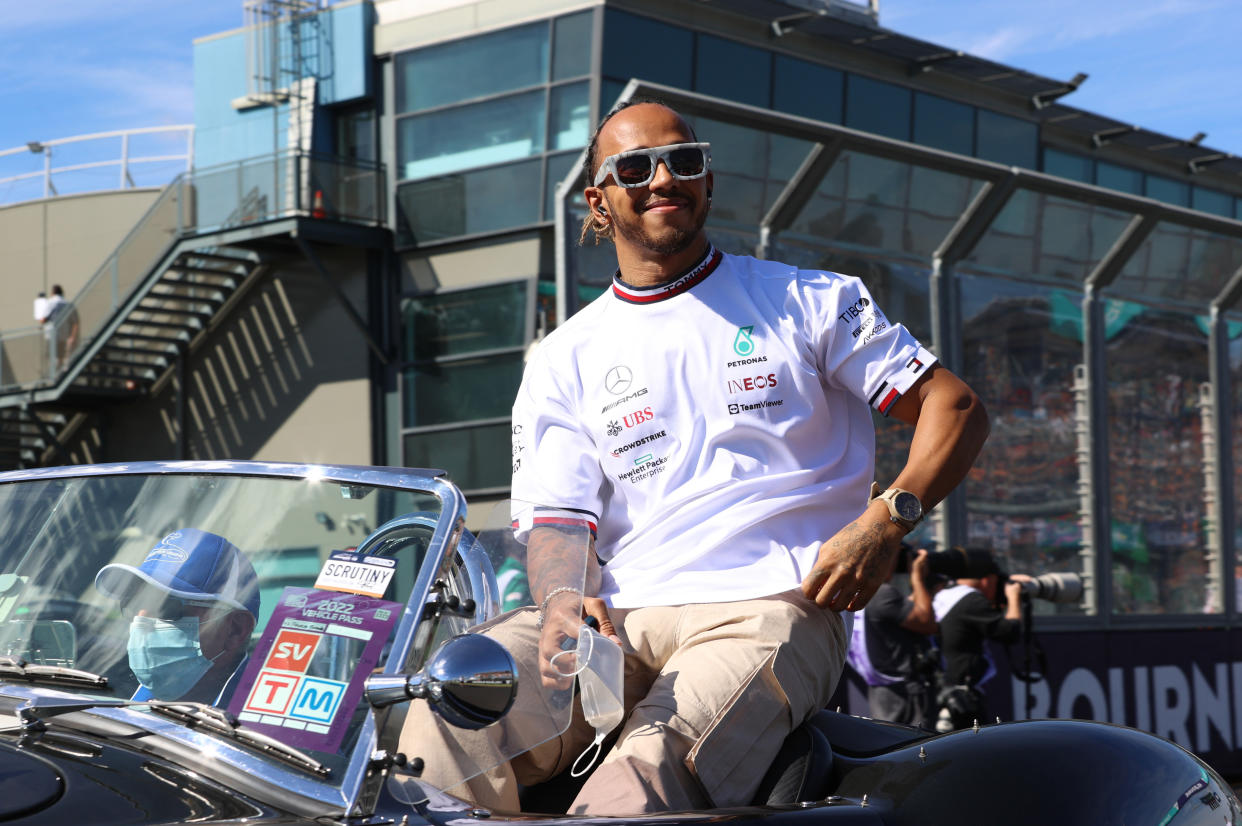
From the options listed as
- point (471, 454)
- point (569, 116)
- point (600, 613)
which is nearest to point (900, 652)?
point (600, 613)

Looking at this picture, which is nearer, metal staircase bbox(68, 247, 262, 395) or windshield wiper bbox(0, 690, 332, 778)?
windshield wiper bbox(0, 690, 332, 778)

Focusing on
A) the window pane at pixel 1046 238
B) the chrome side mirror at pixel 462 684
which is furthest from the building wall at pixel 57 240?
the chrome side mirror at pixel 462 684

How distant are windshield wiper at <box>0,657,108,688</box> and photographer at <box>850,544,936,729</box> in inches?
210

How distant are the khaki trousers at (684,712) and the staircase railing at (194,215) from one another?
18.0 m

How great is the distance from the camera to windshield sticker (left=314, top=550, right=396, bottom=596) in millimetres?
2029

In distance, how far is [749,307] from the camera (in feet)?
9.25

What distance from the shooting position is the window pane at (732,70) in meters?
19.3

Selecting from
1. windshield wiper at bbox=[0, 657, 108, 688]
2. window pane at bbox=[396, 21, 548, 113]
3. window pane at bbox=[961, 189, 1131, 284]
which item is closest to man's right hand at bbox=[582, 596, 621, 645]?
windshield wiper at bbox=[0, 657, 108, 688]

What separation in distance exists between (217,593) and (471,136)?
17.8 metres

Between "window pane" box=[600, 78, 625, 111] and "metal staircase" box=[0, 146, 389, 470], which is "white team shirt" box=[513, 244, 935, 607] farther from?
"metal staircase" box=[0, 146, 389, 470]

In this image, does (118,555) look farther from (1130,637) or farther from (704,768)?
(1130,637)

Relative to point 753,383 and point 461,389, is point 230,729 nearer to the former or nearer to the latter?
point 753,383

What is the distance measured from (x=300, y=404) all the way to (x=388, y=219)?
3176 mm

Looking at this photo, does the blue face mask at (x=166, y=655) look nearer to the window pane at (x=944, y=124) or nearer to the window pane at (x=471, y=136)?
the window pane at (x=471, y=136)
